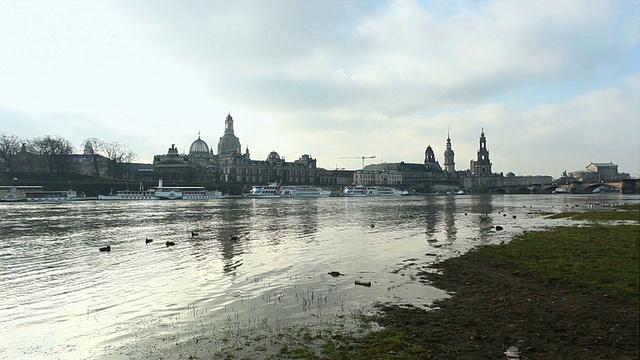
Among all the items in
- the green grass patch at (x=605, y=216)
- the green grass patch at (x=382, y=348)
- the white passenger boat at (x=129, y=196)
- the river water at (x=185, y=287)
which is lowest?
the river water at (x=185, y=287)

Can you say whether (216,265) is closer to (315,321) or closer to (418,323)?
(315,321)

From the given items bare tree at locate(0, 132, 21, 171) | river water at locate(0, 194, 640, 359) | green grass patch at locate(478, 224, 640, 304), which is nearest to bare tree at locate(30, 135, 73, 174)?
bare tree at locate(0, 132, 21, 171)

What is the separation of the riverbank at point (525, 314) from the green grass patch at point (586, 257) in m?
0.03

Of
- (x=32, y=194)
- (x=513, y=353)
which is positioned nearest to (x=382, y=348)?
(x=513, y=353)

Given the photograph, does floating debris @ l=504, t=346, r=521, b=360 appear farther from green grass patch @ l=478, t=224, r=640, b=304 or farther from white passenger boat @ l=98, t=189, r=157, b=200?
white passenger boat @ l=98, t=189, r=157, b=200

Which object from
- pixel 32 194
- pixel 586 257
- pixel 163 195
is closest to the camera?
pixel 586 257

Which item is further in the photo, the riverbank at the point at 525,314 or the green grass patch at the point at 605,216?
the green grass patch at the point at 605,216

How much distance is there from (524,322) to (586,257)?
30.5 ft

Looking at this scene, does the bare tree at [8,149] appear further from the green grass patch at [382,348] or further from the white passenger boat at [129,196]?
the green grass patch at [382,348]

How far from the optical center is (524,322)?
421 inches

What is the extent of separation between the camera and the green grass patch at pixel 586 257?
1358 centimetres

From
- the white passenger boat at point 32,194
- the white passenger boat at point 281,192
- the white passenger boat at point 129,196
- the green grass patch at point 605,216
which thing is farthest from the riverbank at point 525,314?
the white passenger boat at point 281,192

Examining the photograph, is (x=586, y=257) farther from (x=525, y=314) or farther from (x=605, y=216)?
(x=605, y=216)

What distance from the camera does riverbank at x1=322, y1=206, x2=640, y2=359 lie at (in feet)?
29.8
